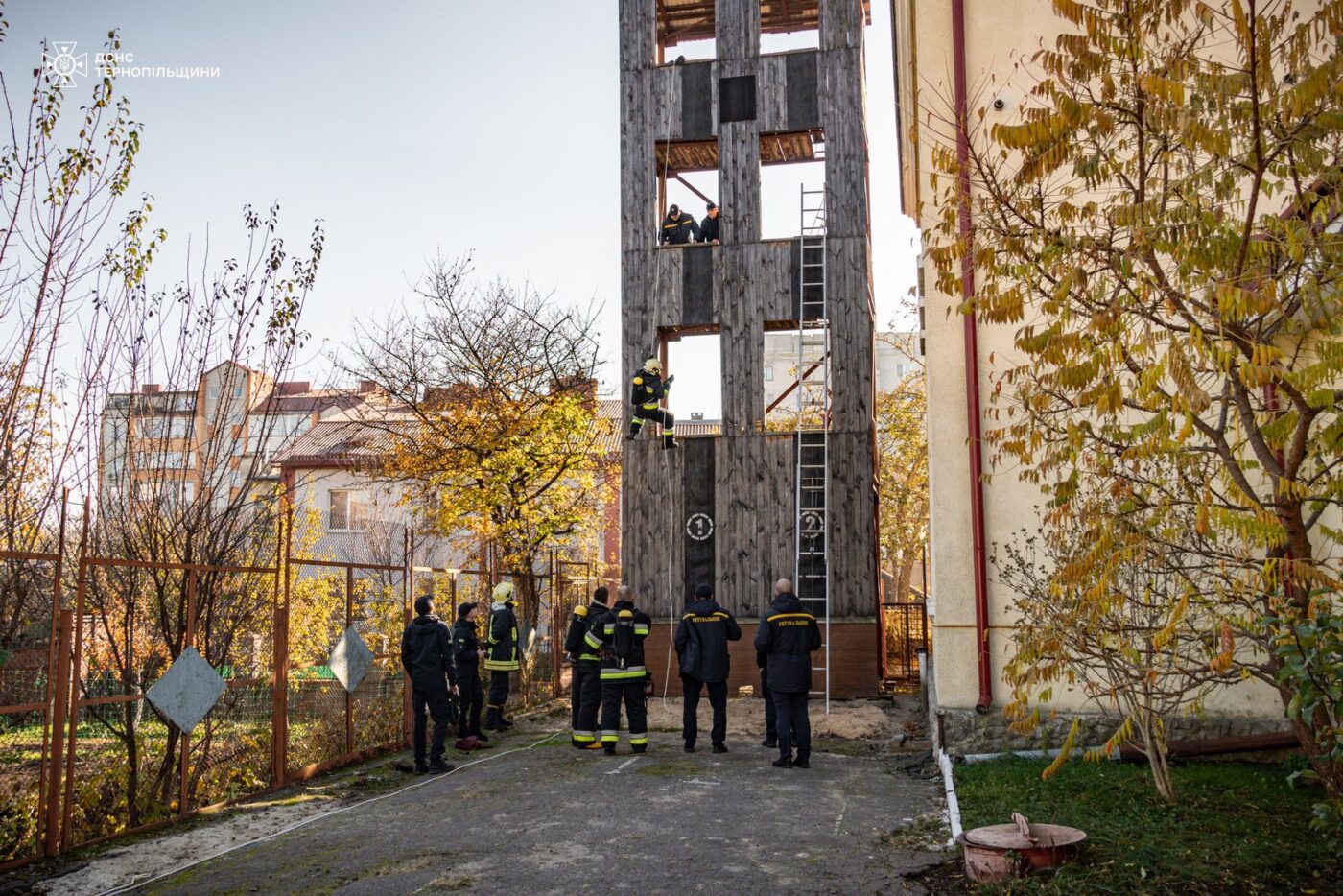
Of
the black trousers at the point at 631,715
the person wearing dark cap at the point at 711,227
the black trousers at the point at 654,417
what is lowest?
the black trousers at the point at 631,715

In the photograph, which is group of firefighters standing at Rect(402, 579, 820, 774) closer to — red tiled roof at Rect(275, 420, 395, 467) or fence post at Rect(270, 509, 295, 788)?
fence post at Rect(270, 509, 295, 788)

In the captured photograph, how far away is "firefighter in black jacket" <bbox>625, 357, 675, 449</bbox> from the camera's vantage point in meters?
16.5

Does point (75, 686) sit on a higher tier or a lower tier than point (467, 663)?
higher

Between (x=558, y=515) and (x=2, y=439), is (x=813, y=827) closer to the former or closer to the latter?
(x=2, y=439)

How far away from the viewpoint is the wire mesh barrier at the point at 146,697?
735cm

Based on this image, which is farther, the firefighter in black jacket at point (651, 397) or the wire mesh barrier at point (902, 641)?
the wire mesh barrier at point (902, 641)

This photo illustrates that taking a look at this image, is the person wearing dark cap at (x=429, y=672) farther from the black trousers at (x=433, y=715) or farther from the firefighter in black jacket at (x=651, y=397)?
the firefighter in black jacket at (x=651, y=397)

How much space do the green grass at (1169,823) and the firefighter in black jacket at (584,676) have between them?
4.34 m

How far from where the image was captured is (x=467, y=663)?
40.6 ft

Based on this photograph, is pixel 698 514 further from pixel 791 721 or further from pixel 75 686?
pixel 75 686

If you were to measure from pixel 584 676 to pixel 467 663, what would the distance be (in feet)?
4.68

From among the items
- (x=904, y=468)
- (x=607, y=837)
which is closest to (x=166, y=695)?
(x=607, y=837)

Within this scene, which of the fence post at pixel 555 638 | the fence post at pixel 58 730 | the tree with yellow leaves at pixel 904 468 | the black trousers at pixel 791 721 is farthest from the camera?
the tree with yellow leaves at pixel 904 468

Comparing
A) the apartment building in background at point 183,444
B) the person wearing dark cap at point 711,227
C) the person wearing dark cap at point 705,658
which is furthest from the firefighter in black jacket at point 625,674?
the person wearing dark cap at point 711,227
